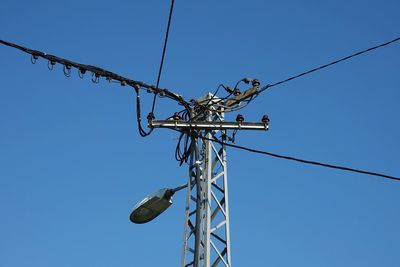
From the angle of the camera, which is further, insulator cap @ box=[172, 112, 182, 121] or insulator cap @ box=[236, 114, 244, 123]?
insulator cap @ box=[236, 114, 244, 123]

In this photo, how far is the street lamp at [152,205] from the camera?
1150cm

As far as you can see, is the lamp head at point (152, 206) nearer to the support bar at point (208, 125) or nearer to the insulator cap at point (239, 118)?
the support bar at point (208, 125)

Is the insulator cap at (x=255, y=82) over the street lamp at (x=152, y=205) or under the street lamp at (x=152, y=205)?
over

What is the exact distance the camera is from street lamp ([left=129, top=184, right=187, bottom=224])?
11500mm

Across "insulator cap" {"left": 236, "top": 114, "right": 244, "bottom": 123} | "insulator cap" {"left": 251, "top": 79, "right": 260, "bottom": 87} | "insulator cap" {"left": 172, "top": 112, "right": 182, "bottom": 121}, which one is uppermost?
"insulator cap" {"left": 251, "top": 79, "right": 260, "bottom": 87}

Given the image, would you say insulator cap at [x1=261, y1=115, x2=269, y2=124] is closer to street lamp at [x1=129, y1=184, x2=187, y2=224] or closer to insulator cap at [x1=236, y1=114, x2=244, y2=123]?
insulator cap at [x1=236, y1=114, x2=244, y2=123]

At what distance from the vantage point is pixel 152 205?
11555mm

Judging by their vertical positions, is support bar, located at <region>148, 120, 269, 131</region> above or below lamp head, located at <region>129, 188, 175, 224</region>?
above

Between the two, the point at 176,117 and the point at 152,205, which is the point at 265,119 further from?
the point at 152,205

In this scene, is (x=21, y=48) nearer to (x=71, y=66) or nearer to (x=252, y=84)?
(x=71, y=66)

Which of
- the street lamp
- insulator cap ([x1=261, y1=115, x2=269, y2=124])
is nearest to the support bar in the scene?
insulator cap ([x1=261, y1=115, x2=269, y2=124])

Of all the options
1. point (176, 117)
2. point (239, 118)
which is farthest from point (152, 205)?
point (239, 118)

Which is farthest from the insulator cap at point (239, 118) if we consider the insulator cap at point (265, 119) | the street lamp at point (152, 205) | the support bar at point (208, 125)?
the street lamp at point (152, 205)

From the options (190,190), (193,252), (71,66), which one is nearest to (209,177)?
(190,190)
